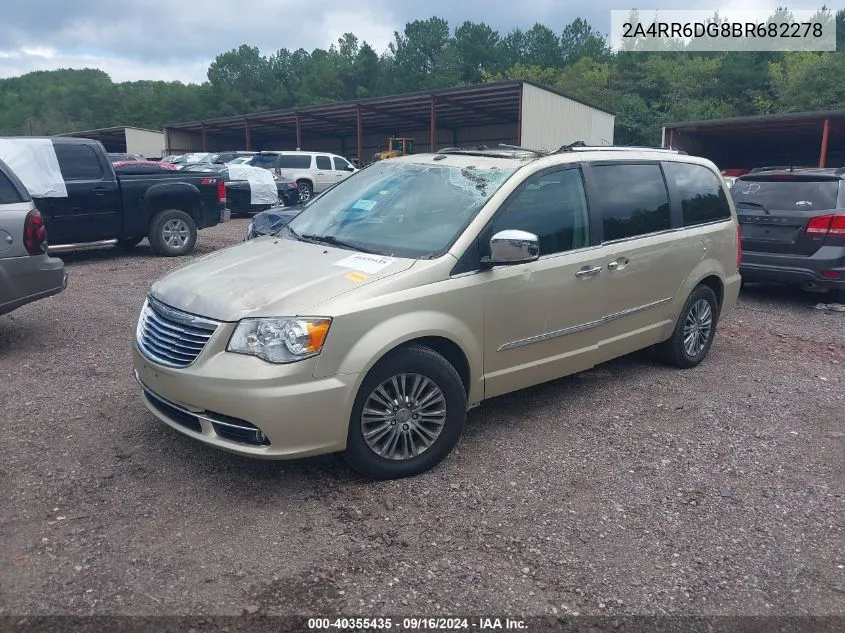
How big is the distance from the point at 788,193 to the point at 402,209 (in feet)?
20.2

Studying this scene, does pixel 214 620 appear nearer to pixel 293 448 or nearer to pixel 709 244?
pixel 293 448

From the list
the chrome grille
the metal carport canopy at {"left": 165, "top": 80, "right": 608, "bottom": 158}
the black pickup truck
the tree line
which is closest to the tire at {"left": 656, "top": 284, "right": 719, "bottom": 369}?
the chrome grille

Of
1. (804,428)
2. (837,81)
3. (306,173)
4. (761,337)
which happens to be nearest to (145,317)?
(804,428)

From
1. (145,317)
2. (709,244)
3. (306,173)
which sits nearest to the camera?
(145,317)

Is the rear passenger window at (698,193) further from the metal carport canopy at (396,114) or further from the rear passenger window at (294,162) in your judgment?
the metal carport canopy at (396,114)

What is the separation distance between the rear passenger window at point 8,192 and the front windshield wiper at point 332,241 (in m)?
2.94

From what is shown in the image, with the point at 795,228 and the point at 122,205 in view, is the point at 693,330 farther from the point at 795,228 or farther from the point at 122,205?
the point at 122,205

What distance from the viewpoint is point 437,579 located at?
3094 millimetres

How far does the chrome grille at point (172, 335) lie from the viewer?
3.70 m

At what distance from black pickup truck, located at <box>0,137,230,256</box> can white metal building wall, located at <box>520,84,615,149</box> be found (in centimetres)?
1723

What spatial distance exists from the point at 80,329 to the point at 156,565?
451 cm

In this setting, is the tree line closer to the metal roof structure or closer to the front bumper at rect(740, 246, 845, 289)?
the metal roof structure

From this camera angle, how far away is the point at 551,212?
4758 millimetres

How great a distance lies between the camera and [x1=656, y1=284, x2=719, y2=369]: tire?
19.5 ft
